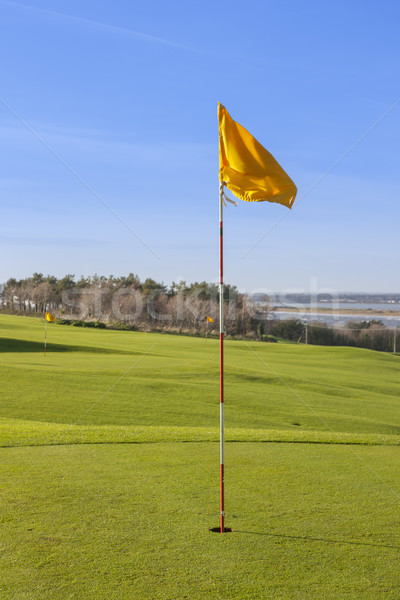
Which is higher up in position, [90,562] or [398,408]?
[90,562]

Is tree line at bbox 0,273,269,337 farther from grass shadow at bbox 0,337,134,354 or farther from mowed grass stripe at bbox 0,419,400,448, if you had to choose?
mowed grass stripe at bbox 0,419,400,448

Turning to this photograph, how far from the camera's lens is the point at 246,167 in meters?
5.93

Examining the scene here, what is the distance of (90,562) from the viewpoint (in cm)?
421

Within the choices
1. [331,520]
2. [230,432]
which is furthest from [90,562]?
[230,432]

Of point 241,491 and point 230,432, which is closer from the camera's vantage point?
point 241,491

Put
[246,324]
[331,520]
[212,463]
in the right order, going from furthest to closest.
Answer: [246,324], [212,463], [331,520]

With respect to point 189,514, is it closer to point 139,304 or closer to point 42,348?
point 42,348

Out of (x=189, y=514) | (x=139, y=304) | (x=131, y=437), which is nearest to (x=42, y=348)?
(x=131, y=437)

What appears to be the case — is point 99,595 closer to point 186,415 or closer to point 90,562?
point 90,562

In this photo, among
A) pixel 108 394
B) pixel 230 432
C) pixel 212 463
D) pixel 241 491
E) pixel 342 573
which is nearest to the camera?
pixel 342 573

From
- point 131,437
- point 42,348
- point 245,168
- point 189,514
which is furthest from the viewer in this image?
point 42,348

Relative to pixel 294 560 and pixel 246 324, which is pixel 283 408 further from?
pixel 246 324

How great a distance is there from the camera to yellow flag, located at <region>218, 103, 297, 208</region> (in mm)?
5852

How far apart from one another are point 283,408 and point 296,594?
45.7ft
